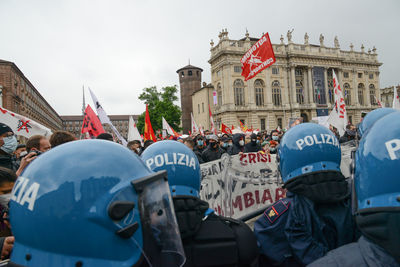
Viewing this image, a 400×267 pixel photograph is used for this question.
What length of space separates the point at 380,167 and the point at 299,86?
46901mm

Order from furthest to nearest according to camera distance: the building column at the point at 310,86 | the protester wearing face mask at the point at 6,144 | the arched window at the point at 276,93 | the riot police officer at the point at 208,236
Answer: the building column at the point at 310,86, the arched window at the point at 276,93, the protester wearing face mask at the point at 6,144, the riot police officer at the point at 208,236

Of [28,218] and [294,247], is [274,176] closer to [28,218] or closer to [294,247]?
[294,247]

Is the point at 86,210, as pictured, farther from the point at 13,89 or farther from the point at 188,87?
the point at 188,87

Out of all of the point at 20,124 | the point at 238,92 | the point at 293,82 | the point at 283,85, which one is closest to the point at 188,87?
the point at 238,92

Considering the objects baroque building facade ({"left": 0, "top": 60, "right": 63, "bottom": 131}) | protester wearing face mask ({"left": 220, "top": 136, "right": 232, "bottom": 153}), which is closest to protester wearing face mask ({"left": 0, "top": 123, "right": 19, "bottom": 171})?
protester wearing face mask ({"left": 220, "top": 136, "right": 232, "bottom": 153})

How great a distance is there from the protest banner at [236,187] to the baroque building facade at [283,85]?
108 ft

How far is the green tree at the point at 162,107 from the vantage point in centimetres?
4688

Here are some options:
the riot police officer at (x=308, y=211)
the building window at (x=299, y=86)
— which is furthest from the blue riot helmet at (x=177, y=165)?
the building window at (x=299, y=86)

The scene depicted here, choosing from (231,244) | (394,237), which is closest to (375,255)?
(394,237)

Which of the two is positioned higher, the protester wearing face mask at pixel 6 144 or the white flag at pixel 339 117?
the white flag at pixel 339 117

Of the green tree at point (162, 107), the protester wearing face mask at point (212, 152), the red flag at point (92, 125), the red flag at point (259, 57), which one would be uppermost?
the green tree at point (162, 107)

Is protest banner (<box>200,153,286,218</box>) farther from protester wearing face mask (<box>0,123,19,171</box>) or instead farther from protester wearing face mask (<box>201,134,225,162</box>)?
protester wearing face mask (<box>0,123,19,171</box>)

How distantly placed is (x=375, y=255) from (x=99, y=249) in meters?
1.03

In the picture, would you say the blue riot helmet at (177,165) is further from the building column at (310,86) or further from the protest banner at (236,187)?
the building column at (310,86)
